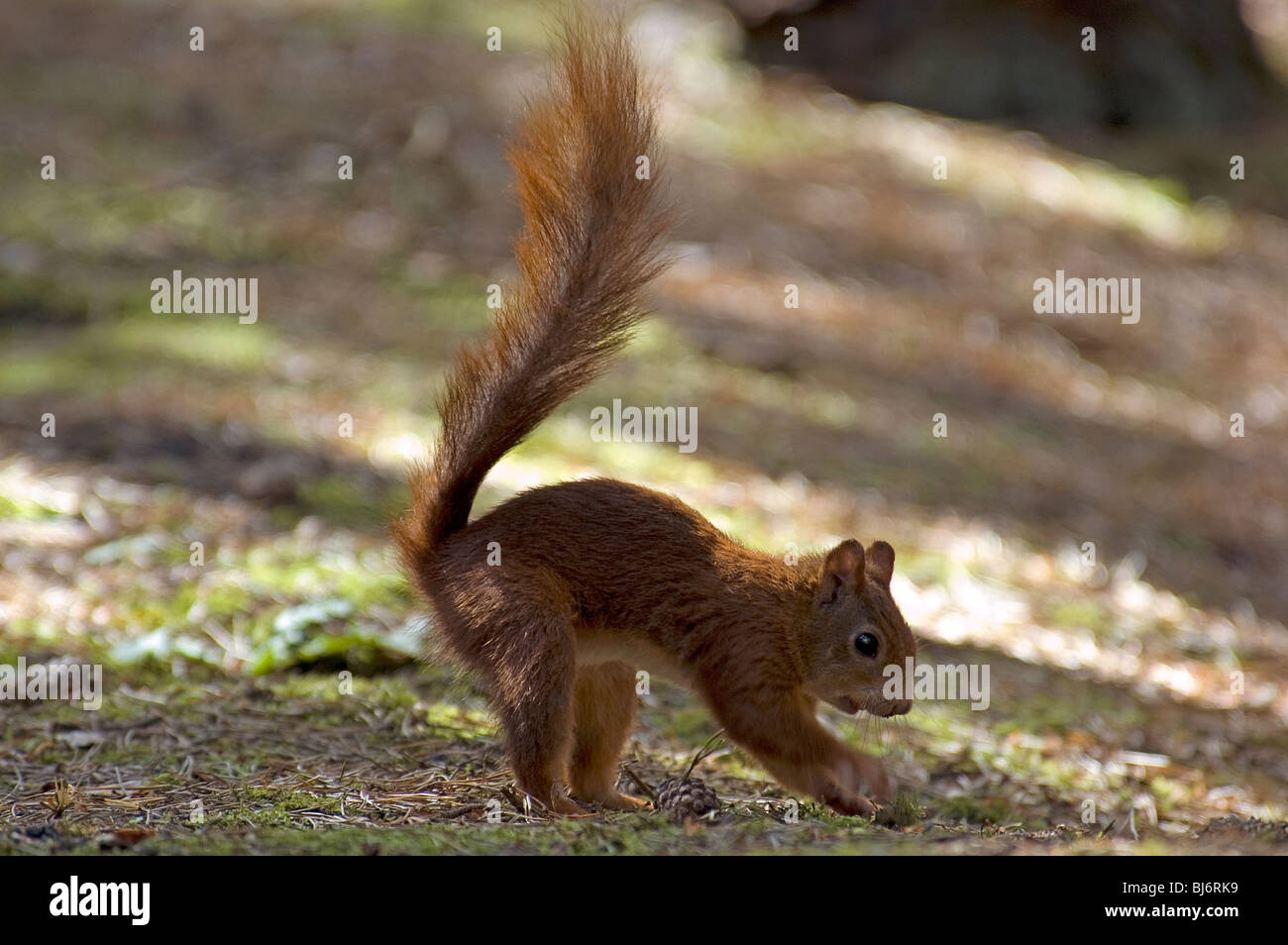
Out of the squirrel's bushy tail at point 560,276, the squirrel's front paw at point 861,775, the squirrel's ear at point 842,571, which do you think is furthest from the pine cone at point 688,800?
the squirrel's bushy tail at point 560,276

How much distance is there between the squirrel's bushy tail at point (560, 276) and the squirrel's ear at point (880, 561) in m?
0.80

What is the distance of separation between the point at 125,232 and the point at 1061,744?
5.68m

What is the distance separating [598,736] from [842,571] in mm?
692

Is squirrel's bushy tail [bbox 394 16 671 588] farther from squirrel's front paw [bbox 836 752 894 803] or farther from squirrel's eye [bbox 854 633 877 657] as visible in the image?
squirrel's front paw [bbox 836 752 894 803]

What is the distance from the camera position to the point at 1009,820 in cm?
354

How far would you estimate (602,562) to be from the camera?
129 inches

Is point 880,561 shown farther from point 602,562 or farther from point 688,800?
point 688,800

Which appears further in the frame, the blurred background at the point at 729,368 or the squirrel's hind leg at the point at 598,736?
the blurred background at the point at 729,368

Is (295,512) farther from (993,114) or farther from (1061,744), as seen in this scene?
(993,114)

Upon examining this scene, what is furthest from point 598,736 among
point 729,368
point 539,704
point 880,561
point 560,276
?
point 729,368

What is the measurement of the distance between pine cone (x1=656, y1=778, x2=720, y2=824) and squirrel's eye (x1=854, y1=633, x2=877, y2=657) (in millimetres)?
480

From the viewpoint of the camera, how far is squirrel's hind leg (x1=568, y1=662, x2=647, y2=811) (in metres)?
3.36

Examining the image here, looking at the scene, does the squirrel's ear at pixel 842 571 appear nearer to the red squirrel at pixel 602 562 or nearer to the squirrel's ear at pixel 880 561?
the red squirrel at pixel 602 562

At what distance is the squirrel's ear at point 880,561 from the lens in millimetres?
3469
